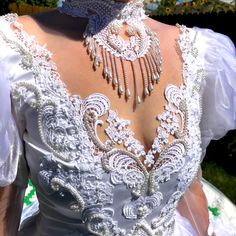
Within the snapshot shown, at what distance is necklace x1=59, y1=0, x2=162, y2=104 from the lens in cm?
111

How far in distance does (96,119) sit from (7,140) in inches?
7.0

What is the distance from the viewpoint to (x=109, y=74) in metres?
1.10

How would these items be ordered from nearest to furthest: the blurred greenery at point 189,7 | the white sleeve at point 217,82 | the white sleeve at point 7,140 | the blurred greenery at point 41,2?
1. the white sleeve at point 7,140
2. the white sleeve at point 217,82
3. the blurred greenery at point 189,7
4. the blurred greenery at point 41,2

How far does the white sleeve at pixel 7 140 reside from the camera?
104cm

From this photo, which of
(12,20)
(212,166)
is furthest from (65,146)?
(212,166)

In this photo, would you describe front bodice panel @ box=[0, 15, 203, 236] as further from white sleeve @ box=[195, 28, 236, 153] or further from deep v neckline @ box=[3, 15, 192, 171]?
white sleeve @ box=[195, 28, 236, 153]

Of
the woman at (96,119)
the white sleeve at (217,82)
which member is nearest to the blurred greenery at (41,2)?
the white sleeve at (217,82)

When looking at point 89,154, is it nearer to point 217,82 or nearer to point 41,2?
point 217,82

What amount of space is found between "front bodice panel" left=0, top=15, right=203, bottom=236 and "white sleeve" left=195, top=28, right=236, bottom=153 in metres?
0.15

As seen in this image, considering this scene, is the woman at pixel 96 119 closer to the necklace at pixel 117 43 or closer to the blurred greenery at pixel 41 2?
the necklace at pixel 117 43

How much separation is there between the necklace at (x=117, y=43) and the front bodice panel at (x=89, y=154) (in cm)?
5

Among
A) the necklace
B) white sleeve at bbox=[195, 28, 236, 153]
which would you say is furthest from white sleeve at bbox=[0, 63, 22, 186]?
white sleeve at bbox=[195, 28, 236, 153]

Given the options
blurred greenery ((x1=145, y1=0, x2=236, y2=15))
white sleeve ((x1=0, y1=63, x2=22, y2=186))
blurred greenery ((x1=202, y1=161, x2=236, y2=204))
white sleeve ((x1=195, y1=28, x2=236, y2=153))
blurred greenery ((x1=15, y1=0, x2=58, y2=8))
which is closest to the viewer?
white sleeve ((x1=0, y1=63, x2=22, y2=186))

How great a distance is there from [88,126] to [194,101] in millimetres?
279
